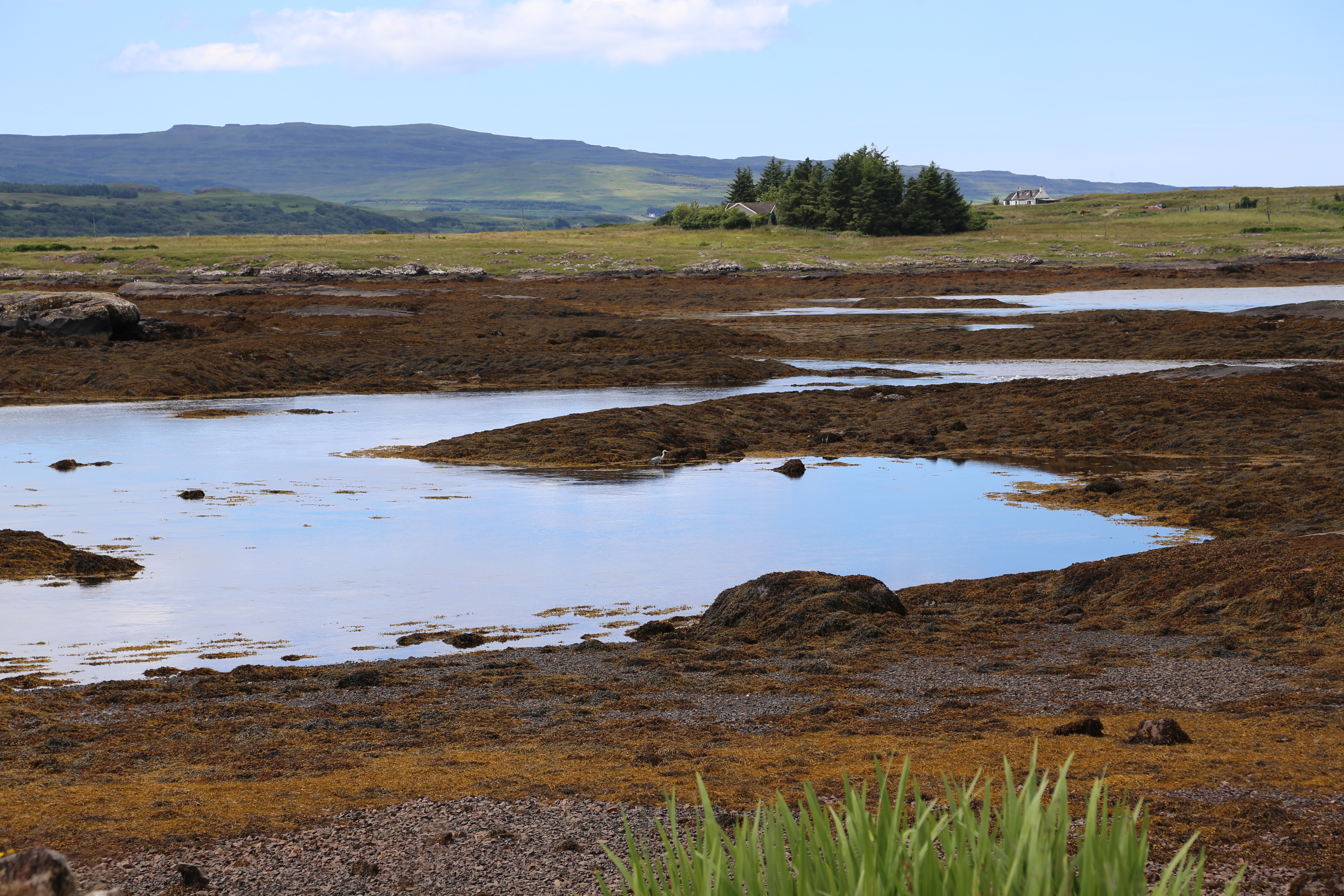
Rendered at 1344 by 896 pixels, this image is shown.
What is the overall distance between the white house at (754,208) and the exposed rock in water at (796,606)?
100 meters

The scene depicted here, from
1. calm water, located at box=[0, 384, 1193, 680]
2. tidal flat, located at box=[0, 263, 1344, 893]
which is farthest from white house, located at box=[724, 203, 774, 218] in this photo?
calm water, located at box=[0, 384, 1193, 680]

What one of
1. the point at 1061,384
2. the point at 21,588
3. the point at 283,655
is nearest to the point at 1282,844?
the point at 283,655

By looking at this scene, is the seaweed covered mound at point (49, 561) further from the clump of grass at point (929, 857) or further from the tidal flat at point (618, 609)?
the clump of grass at point (929, 857)

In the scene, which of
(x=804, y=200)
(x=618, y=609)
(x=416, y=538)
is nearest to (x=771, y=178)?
(x=804, y=200)

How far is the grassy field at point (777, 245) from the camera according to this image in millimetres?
83062

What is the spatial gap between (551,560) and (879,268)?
70.9m

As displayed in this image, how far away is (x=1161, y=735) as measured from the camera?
687 cm

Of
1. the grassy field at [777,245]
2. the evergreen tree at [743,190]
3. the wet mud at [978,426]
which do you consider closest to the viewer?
the wet mud at [978,426]

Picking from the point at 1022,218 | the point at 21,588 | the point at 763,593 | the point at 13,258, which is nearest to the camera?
the point at 763,593

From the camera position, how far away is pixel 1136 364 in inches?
1447

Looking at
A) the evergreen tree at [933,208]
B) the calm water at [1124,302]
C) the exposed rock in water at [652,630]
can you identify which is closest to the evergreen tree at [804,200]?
the evergreen tree at [933,208]

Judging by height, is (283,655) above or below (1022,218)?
below

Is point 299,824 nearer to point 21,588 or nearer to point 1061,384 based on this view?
point 21,588

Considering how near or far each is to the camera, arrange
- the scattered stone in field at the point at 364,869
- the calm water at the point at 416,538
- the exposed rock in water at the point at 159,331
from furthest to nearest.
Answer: the exposed rock in water at the point at 159,331, the calm water at the point at 416,538, the scattered stone in field at the point at 364,869
